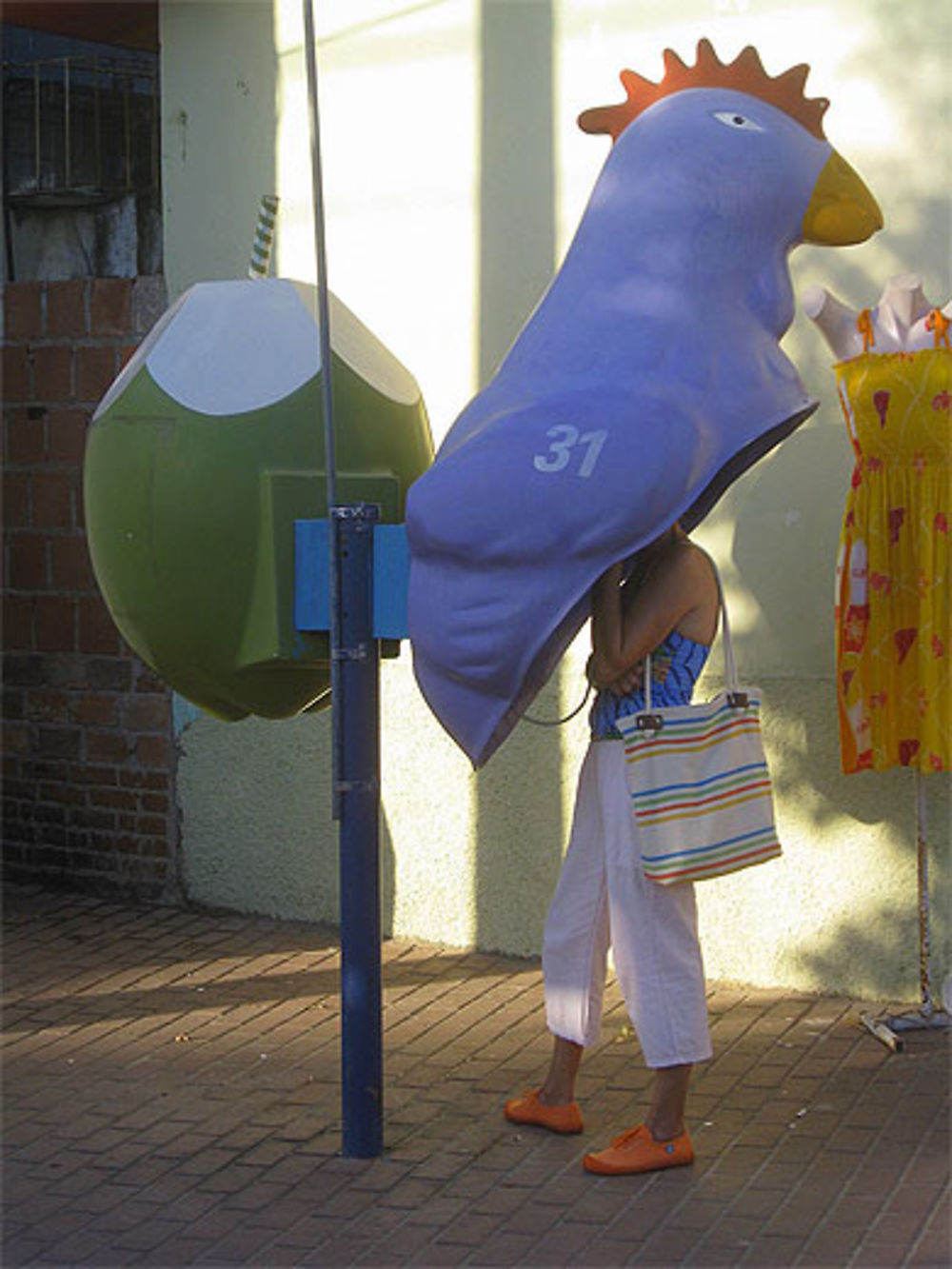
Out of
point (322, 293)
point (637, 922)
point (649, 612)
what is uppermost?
point (322, 293)

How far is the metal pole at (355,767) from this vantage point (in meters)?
4.70

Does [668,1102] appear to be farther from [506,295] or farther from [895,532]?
[506,295]

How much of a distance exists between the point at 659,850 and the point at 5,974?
3.30 m

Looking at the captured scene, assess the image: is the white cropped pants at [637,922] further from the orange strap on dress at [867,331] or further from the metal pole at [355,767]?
the orange strap on dress at [867,331]

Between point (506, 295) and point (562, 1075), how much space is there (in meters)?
2.98

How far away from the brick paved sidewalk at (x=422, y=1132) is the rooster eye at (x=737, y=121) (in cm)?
251

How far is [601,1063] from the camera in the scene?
574 centimetres

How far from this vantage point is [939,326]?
5.53 meters

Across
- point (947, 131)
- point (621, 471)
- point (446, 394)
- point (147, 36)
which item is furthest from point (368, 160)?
point (621, 471)

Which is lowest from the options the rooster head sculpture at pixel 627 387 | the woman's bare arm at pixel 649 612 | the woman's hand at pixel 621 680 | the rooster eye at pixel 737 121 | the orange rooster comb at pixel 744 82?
the woman's hand at pixel 621 680

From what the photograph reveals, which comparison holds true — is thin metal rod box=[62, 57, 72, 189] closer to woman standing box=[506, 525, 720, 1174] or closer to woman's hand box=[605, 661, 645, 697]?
woman standing box=[506, 525, 720, 1174]

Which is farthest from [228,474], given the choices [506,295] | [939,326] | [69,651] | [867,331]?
[69,651]

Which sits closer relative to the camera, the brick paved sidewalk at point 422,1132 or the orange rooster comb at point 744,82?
the brick paved sidewalk at point 422,1132

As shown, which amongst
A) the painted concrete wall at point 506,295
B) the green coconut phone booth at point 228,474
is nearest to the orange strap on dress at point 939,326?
the painted concrete wall at point 506,295
